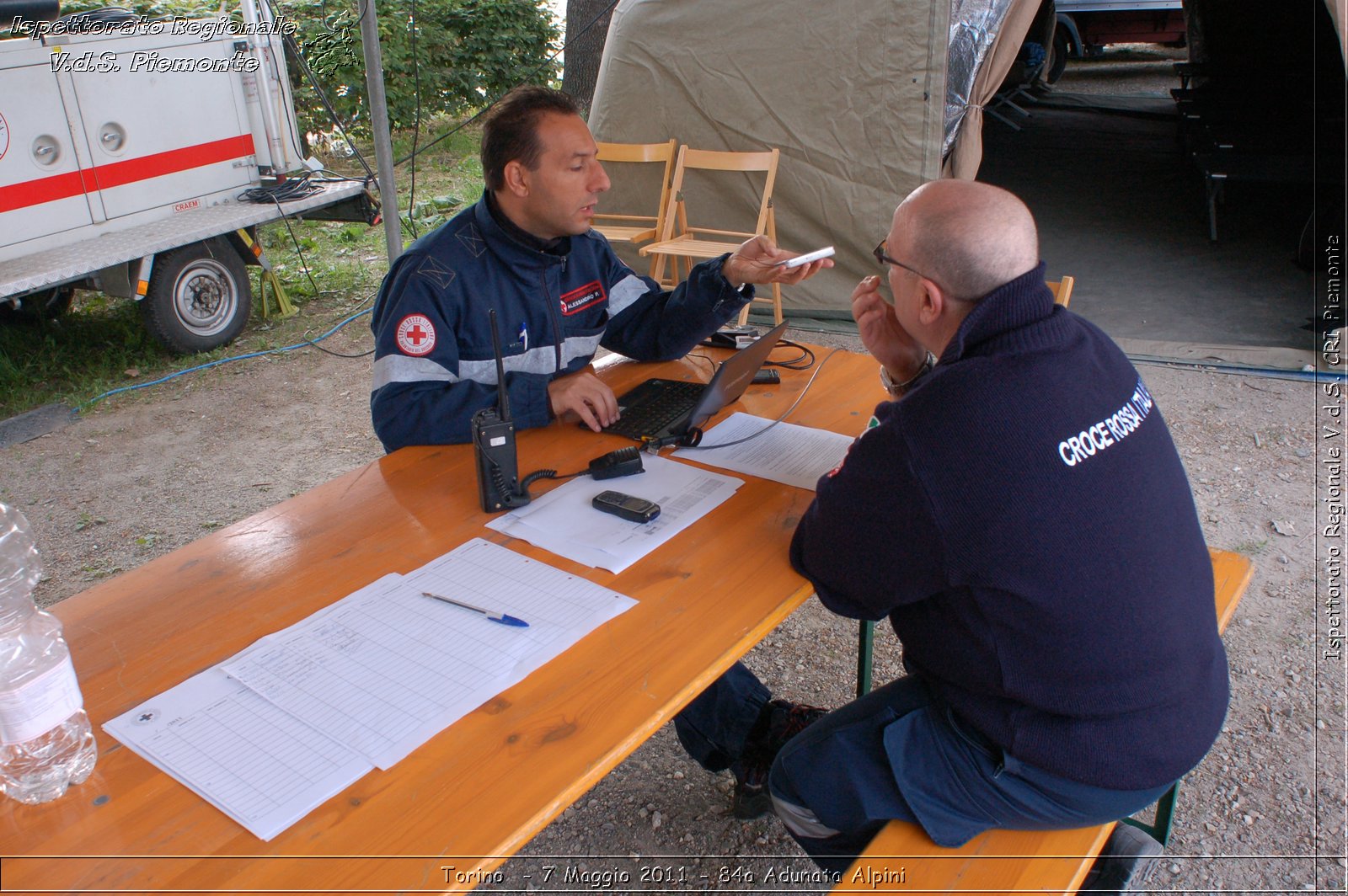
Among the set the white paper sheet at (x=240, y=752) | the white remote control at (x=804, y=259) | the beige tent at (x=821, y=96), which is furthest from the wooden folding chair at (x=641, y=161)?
the white paper sheet at (x=240, y=752)

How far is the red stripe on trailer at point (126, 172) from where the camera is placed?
4.53 metres

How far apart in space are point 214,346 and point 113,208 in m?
0.91

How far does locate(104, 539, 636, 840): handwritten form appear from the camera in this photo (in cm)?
120

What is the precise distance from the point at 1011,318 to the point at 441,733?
39.7 inches

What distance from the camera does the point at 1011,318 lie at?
142 cm

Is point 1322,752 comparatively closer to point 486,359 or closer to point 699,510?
point 699,510

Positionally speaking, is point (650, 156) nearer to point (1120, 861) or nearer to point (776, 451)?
point (776, 451)

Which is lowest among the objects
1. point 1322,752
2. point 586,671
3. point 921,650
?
point 1322,752

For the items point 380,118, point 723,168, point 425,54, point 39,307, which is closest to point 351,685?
point 380,118

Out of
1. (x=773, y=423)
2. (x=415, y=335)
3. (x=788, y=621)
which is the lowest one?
(x=788, y=621)

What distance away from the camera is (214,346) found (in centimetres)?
556

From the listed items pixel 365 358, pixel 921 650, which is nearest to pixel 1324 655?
pixel 921 650

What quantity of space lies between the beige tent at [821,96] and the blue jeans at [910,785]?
403 centimetres

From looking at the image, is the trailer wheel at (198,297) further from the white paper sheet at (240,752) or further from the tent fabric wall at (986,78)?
the white paper sheet at (240,752)
